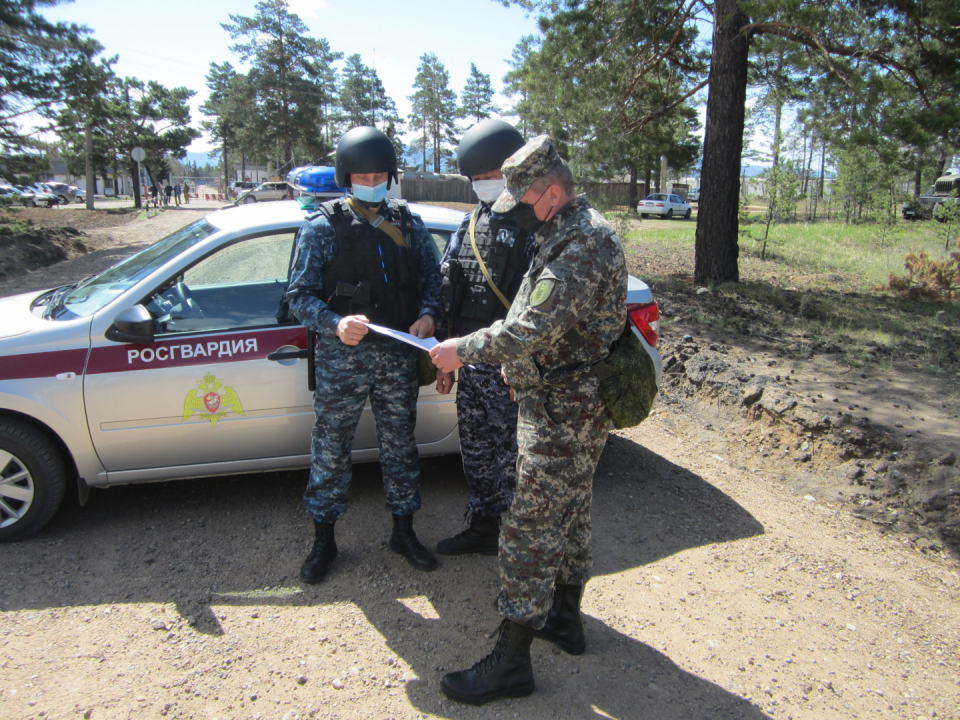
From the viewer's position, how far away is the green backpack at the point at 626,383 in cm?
227

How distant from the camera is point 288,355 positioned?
339cm

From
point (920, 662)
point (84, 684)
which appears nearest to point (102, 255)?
point (84, 684)

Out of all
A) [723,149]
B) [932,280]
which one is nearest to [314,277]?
[723,149]

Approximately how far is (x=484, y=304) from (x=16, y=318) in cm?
240

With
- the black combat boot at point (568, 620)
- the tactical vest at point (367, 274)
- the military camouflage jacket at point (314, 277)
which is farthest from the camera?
the tactical vest at point (367, 274)

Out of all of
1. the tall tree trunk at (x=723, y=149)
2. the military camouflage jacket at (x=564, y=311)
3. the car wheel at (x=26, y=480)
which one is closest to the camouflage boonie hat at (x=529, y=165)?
the military camouflage jacket at (x=564, y=311)

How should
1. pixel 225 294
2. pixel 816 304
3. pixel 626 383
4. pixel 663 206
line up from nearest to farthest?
pixel 626 383
pixel 225 294
pixel 816 304
pixel 663 206

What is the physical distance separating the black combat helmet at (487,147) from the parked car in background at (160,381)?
3.60 ft

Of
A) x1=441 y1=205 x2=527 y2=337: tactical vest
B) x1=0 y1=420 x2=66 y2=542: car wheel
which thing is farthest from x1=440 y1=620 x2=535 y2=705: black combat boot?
x1=0 y1=420 x2=66 y2=542: car wheel

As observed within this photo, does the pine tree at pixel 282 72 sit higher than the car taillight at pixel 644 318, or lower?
higher

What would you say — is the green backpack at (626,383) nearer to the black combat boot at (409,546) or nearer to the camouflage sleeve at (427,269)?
the camouflage sleeve at (427,269)

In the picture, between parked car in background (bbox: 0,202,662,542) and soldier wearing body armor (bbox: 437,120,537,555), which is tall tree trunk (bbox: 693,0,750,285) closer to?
soldier wearing body armor (bbox: 437,120,537,555)

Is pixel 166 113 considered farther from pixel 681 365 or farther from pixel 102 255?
pixel 681 365

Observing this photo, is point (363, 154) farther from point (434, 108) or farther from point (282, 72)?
point (434, 108)
